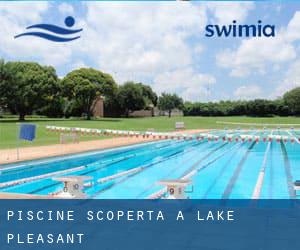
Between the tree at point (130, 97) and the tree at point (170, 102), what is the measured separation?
38.7 feet

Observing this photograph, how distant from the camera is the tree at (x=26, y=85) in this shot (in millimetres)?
39250

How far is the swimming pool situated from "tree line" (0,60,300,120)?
2685 cm

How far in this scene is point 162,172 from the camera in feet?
38.6

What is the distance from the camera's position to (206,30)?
11828 mm

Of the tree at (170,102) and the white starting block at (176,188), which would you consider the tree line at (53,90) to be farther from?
the white starting block at (176,188)

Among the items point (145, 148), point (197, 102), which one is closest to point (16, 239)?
point (145, 148)

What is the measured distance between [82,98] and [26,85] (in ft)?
25.7

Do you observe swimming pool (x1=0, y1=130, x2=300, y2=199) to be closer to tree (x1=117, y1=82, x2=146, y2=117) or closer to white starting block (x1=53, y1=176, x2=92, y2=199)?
white starting block (x1=53, y1=176, x2=92, y2=199)

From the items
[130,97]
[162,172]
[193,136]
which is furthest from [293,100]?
[162,172]

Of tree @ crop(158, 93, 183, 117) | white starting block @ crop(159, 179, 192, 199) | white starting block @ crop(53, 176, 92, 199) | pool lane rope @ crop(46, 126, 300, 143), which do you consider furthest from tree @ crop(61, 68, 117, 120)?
white starting block @ crop(159, 179, 192, 199)

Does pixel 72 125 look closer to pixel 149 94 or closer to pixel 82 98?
pixel 82 98

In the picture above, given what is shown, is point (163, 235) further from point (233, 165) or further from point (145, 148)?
point (145, 148)

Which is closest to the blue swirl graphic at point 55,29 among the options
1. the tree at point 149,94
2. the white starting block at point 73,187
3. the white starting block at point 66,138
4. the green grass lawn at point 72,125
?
the green grass lawn at point 72,125

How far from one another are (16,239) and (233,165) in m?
9.83
